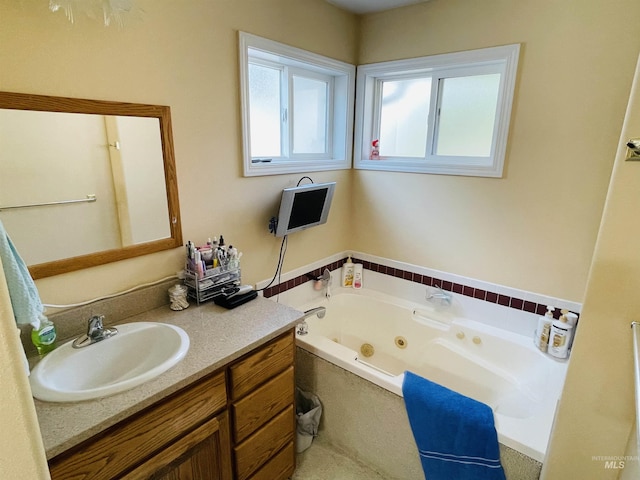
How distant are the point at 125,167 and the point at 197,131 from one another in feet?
1.18

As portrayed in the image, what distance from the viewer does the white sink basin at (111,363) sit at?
1041 millimetres

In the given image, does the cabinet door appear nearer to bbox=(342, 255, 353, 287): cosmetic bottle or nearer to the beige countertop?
the beige countertop

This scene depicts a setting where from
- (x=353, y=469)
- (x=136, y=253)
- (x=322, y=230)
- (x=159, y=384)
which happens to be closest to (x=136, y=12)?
(x=136, y=253)

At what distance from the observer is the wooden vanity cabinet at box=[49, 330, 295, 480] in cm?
99

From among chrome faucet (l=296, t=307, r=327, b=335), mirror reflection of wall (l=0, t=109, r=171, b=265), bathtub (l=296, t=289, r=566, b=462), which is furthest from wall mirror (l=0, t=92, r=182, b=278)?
bathtub (l=296, t=289, r=566, b=462)

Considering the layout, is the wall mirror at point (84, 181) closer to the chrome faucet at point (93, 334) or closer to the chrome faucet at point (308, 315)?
the chrome faucet at point (93, 334)

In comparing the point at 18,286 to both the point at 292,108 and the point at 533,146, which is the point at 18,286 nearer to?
the point at 292,108

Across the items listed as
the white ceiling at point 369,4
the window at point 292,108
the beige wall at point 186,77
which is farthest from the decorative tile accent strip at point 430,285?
the white ceiling at point 369,4

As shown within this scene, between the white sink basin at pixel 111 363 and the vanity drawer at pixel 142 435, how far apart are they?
0.35 ft

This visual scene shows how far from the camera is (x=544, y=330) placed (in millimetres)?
1927

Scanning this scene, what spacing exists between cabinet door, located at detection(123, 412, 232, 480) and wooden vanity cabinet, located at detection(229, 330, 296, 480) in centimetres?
6

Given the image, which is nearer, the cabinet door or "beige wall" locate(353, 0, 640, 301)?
the cabinet door

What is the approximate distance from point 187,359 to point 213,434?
0.98 feet

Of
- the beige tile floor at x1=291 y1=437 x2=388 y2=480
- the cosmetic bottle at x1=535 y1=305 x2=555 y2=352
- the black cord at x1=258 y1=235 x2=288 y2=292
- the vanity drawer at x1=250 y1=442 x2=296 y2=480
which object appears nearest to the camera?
the vanity drawer at x1=250 y1=442 x2=296 y2=480
